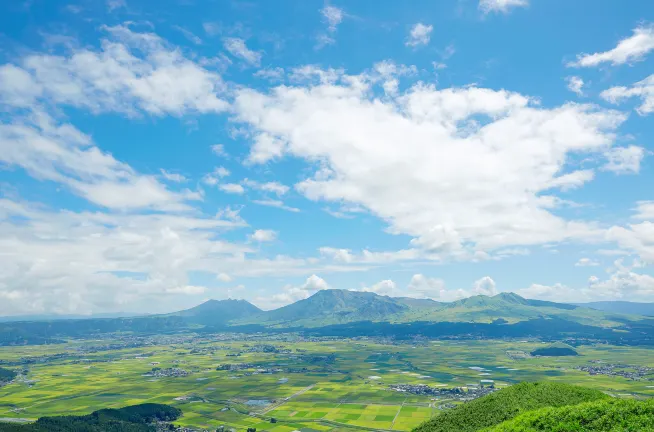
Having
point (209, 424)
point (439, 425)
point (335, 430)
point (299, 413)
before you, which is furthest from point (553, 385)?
point (209, 424)

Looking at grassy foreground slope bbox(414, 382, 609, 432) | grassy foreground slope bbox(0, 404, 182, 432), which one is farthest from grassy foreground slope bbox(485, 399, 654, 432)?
grassy foreground slope bbox(0, 404, 182, 432)

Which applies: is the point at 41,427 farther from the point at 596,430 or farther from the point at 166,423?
the point at 596,430

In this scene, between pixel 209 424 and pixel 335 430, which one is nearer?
pixel 335 430

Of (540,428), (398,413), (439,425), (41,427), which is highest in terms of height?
(540,428)

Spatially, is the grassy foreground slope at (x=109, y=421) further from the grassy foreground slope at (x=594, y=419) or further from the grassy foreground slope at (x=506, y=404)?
the grassy foreground slope at (x=594, y=419)

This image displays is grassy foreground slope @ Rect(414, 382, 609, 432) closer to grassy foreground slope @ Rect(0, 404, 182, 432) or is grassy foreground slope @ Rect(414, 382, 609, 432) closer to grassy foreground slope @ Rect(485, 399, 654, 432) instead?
grassy foreground slope @ Rect(485, 399, 654, 432)

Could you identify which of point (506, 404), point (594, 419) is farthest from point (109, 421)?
point (594, 419)

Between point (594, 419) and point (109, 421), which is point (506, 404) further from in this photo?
point (109, 421)
